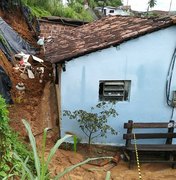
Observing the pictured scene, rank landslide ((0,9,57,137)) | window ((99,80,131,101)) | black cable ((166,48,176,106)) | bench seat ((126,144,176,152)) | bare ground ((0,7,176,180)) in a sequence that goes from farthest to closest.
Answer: landslide ((0,9,57,137)), window ((99,80,131,101)), black cable ((166,48,176,106)), bench seat ((126,144,176,152)), bare ground ((0,7,176,180))

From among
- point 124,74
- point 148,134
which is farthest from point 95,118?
point 148,134

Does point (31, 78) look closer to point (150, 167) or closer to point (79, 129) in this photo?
point (79, 129)

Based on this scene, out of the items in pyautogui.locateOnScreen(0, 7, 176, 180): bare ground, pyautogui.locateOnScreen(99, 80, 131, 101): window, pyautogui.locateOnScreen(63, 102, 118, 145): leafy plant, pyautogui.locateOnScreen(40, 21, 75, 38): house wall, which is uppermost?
pyautogui.locateOnScreen(40, 21, 75, 38): house wall

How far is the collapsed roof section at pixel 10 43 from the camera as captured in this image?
1393cm

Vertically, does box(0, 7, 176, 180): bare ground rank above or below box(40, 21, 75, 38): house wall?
below

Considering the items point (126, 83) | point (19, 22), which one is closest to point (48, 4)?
point (19, 22)

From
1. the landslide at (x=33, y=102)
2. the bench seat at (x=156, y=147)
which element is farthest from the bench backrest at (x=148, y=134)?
the landslide at (x=33, y=102)

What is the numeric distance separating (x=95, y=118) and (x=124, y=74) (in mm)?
1551

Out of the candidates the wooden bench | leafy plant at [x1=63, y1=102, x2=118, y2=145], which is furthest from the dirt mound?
the wooden bench

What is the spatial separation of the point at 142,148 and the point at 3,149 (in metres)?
4.78

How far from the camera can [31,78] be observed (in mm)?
13883

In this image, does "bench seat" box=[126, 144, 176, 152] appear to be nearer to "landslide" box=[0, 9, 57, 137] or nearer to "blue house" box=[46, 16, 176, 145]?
"blue house" box=[46, 16, 176, 145]

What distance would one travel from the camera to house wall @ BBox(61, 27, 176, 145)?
9.02 m

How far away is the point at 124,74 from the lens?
9289mm
